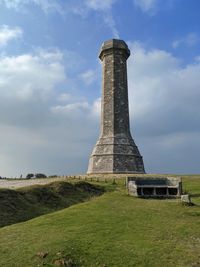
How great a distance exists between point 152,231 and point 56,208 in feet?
32.6

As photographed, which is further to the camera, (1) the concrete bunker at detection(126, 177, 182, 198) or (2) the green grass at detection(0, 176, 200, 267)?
(1) the concrete bunker at detection(126, 177, 182, 198)

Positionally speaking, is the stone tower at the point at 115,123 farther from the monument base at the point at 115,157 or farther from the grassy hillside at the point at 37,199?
the grassy hillside at the point at 37,199

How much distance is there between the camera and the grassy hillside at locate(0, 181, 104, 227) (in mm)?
20656

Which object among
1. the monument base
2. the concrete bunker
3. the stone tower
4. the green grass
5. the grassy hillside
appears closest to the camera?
the green grass

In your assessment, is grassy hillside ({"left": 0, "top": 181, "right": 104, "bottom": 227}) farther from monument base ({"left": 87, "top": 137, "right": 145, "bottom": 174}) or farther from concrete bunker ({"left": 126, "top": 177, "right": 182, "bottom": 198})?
monument base ({"left": 87, "top": 137, "right": 145, "bottom": 174})

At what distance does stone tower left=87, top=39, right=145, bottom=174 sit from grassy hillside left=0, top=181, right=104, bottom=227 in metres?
16.4

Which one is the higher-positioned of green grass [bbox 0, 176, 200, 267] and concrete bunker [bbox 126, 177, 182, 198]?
concrete bunker [bbox 126, 177, 182, 198]

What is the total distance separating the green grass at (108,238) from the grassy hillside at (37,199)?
10.1 ft

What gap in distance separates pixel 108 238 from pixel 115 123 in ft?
118

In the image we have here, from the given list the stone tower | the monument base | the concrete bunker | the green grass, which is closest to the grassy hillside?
the green grass

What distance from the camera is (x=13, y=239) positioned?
14.6 metres

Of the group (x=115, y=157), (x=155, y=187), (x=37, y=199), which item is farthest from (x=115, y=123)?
(x=37, y=199)

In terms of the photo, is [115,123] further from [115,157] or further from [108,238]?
[108,238]

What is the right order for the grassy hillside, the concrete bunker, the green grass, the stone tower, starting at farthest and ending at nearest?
the stone tower, the concrete bunker, the grassy hillside, the green grass
